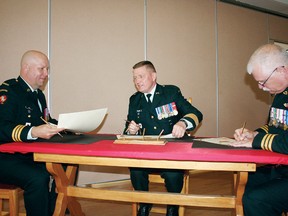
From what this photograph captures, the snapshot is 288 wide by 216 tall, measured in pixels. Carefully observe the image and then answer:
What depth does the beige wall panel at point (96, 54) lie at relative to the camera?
3.10 meters

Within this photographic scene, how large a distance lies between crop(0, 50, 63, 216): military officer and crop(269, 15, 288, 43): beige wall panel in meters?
4.53

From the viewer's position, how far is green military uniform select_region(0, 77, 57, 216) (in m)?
1.73

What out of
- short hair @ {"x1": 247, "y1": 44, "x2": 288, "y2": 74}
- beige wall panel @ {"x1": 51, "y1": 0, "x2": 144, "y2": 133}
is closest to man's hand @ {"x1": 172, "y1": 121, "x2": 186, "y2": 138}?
short hair @ {"x1": 247, "y1": 44, "x2": 288, "y2": 74}

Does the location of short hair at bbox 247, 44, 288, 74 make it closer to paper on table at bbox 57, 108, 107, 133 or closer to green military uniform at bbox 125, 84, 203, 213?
green military uniform at bbox 125, 84, 203, 213

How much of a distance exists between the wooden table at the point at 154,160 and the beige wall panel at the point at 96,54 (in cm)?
154

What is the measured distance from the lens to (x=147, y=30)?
144 inches

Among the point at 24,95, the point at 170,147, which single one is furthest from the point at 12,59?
the point at 170,147

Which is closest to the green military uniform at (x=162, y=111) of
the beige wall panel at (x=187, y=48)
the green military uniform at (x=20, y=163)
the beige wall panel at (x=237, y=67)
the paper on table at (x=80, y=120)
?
the paper on table at (x=80, y=120)

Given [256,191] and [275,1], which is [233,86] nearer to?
[275,1]

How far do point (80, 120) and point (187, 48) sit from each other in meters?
2.83

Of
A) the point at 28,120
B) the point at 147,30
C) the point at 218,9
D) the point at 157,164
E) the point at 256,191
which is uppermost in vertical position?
the point at 218,9

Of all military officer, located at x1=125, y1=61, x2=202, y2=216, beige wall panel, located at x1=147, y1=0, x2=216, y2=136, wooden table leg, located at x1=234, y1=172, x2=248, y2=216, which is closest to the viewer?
wooden table leg, located at x1=234, y1=172, x2=248, y2=216

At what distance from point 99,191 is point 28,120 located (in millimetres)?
818

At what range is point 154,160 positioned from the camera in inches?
55.4
